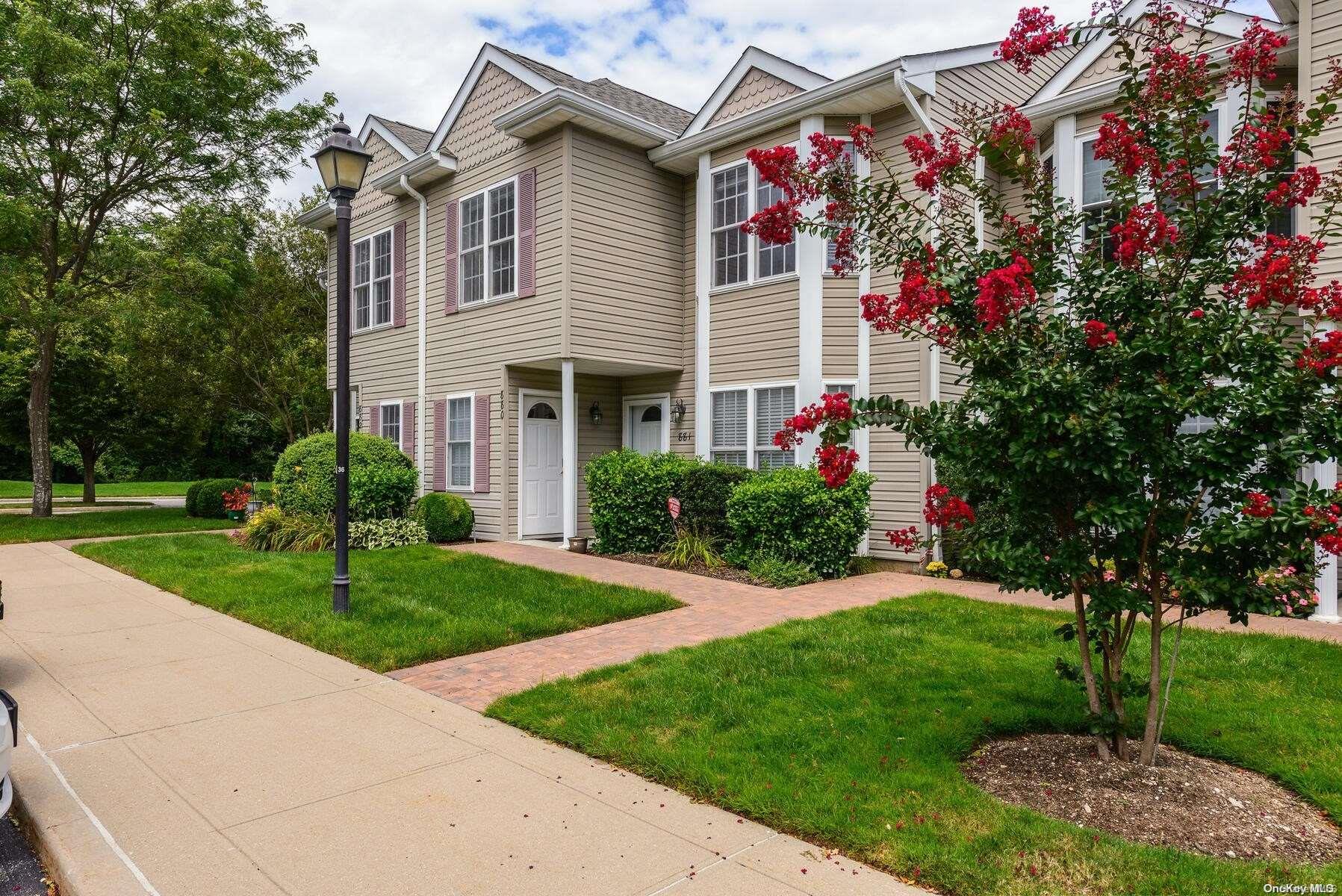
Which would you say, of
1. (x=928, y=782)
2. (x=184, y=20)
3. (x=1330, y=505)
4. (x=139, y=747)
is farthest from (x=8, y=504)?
(x=1330, y=505)

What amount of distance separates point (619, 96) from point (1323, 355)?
1196 cm

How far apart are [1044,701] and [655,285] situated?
9.22m

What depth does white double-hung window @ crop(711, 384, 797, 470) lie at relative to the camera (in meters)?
11.2

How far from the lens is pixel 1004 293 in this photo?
3352 mm

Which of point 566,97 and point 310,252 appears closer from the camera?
point 566,97

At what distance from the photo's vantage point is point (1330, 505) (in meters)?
3.11

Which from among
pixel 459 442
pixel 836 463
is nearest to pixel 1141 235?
pixel 836 463

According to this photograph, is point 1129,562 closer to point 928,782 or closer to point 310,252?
point 928,782

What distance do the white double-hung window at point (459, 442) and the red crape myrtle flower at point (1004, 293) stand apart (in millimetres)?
10927

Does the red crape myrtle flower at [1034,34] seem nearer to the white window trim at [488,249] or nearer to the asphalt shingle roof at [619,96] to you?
the asphalt shingle roof at [619,96]

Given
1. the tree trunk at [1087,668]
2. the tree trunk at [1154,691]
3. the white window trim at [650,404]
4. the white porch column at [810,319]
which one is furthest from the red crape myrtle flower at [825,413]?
the white window trim at [650,404]

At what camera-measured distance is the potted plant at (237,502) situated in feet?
52.0

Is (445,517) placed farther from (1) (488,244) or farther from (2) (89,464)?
(2) (89,464)

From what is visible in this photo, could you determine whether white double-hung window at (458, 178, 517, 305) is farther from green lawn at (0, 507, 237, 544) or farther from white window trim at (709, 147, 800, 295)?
green lawn at (0, 507, 237, 544)
